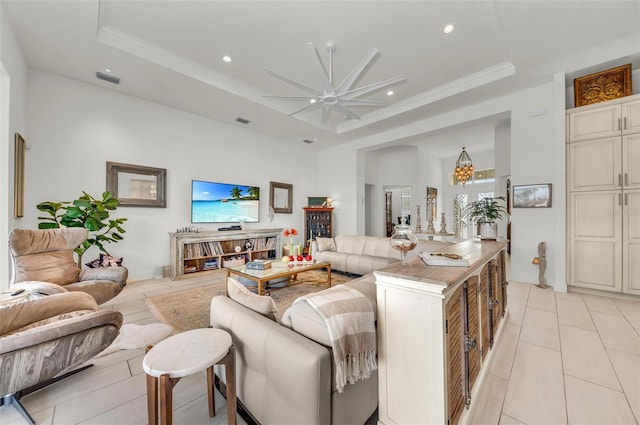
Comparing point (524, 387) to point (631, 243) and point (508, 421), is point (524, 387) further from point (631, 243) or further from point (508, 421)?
point (631, 243)

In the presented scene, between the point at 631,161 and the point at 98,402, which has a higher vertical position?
the point at 631,161

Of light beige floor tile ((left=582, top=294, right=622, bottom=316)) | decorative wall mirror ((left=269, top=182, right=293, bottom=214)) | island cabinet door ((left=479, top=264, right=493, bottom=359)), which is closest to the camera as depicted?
island cabinet door ((left=479, top=264, right=493, bottom=359))

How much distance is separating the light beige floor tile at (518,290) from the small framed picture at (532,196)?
1264 millimetres

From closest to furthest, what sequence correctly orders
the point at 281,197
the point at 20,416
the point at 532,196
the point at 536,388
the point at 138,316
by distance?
the point at 20,416
the point at 536,388
the point at 138,316
the point at 532,196
the point at 281,197

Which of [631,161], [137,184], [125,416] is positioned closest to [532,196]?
[631,161]

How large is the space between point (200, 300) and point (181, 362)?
7.71ft

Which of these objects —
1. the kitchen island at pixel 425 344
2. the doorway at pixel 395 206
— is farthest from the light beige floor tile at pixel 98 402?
the doorway at pixel 395 206

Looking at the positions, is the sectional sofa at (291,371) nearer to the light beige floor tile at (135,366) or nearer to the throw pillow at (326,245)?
the light beige floor tile at (135,366)

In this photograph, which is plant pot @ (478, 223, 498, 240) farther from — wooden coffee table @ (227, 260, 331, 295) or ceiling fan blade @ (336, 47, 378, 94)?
ceiling fan blade @ (336, 47, 378, 94)

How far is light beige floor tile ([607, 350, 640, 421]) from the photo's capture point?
4.89 feet

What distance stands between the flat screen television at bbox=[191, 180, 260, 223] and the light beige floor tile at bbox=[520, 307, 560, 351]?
16.4ft

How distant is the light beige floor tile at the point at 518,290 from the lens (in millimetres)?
3367

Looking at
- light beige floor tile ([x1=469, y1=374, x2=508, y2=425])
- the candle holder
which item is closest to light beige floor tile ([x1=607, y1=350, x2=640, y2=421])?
light beige floor tile ([x1=469, y1=374, x2=508, y2=425])

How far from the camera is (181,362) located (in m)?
1.05
